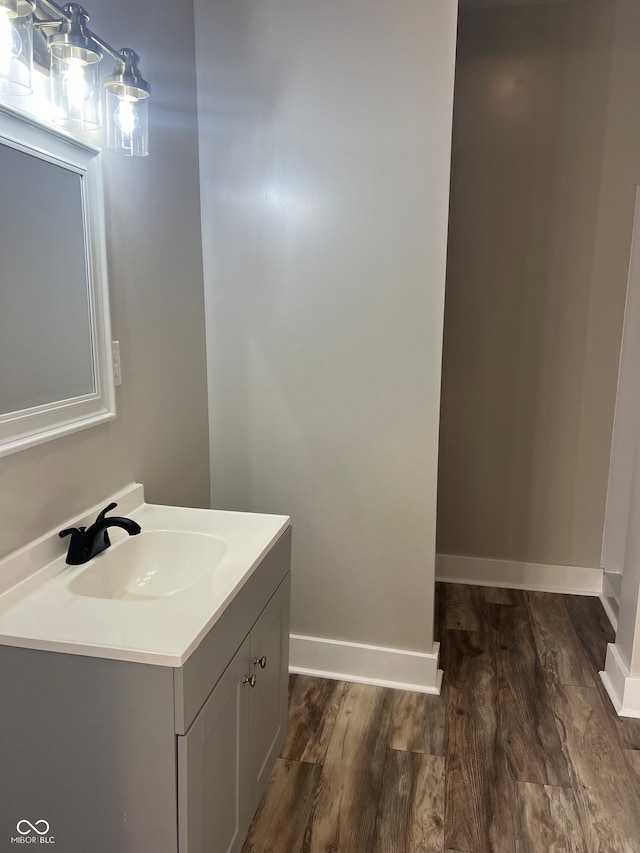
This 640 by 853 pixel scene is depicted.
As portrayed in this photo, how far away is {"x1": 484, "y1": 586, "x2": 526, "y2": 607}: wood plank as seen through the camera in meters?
3.16

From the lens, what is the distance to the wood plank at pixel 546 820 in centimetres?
173

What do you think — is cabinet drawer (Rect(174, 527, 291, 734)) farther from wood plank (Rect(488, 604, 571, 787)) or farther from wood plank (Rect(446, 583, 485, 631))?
wood plank (Rect(446, 583, 485, 631))

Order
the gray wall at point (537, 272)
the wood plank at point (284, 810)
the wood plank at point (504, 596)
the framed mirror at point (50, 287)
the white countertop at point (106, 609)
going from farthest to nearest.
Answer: the wood plank at point (504, 596)
the gray wall at point (537, 272)
the wood plank at point (284, 810)
the framed mirror at point (50, 287)
the white countertop at point (106, 609)

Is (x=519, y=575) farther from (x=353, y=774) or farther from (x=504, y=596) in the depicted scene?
(x=353, y=774)

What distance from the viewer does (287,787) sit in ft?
6.35

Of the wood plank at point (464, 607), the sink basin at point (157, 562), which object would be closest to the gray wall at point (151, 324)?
the sink basin at point (157, 562)

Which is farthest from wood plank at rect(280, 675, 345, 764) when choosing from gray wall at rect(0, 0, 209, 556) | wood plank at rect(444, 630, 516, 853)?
gray wall at rect(0, 0, 209, 556)

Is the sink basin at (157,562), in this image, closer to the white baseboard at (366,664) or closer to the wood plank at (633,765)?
the white baseboard at (366,664)

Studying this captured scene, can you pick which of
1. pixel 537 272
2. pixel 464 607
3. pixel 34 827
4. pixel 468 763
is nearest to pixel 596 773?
pixel 468 763

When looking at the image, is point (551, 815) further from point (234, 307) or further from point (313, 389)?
point (234, 307)

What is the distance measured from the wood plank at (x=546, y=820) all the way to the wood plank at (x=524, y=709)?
0.04m

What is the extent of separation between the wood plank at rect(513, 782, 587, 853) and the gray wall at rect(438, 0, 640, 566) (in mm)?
1497

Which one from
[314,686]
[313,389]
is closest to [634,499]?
[313,389]

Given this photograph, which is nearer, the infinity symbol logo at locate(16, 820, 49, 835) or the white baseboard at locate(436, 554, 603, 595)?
the infinity symbol logo at locate(16, 820, 49, 835)
